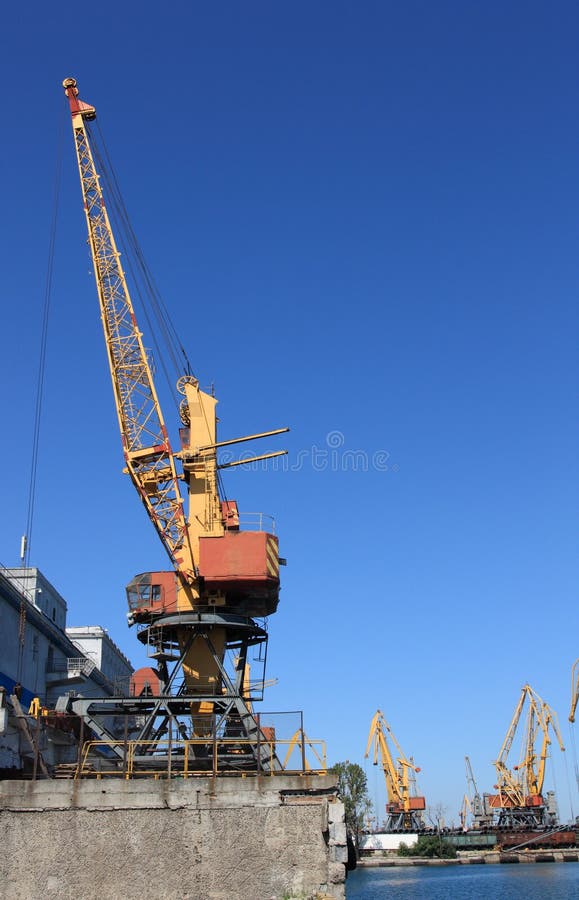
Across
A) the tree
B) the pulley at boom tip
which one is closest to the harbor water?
the tree

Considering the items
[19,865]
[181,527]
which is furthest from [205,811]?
[181,527]

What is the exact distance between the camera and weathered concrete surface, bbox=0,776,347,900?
1767 centimetres

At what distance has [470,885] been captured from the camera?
6656 cm

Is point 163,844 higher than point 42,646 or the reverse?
the reverse

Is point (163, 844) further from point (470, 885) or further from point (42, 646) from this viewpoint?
point (470, 885)

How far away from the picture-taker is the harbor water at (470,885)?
5541cm

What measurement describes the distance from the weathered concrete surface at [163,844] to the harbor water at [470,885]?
38.9 m

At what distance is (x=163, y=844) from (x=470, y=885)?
187 feet

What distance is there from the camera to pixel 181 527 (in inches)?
1507

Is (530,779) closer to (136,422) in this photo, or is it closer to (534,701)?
(534,701)

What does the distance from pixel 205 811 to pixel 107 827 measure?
201 cm

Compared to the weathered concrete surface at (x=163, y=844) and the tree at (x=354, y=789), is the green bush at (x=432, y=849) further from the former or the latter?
the weathered concrete surface at (x=163, y=844)

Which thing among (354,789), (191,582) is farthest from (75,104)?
(354,789)

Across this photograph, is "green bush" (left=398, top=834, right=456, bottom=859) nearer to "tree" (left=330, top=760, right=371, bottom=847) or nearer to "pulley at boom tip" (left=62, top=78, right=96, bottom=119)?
"tree" (left=330, top=760, right=371, bottom=847)
